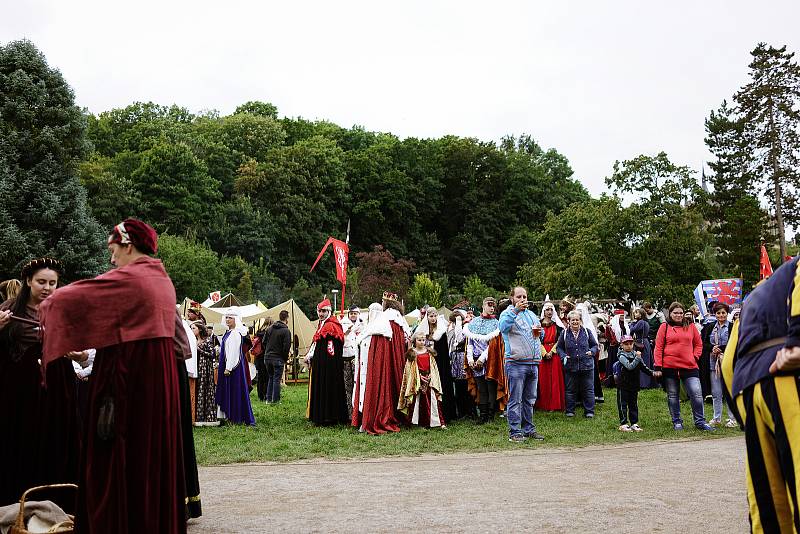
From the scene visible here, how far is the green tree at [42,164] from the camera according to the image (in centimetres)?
3102

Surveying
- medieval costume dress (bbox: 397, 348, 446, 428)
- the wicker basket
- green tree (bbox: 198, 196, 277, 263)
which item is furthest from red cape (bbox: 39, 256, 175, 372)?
green tree (bbox: 198, 196, 277, 263)

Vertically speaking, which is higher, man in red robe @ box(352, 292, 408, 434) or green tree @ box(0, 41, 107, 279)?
green tree @ box(0, 41, 107, 279)

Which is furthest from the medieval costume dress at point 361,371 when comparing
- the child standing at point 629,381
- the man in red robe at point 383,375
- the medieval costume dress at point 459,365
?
the child standing at point 629,381

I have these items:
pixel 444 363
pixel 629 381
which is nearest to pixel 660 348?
pixel 629 381

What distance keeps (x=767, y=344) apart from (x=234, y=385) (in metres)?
11.3

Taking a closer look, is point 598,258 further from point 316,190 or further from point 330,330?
point 330,330

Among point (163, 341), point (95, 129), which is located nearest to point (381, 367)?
point (163, 341)

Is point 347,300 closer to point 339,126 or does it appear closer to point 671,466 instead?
point 339,126

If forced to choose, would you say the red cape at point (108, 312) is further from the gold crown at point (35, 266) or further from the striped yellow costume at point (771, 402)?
the striped yellow costume at point (771, 402)

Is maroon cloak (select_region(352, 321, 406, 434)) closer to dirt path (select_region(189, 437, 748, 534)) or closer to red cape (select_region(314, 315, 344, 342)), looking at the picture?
red cape (select_region(314, 315, 344, 342))

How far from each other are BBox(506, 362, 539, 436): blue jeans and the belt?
287 inches

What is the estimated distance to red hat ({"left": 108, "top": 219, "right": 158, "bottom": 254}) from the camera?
15.7ft

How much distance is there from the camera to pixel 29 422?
18.7ft

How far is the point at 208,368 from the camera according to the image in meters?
13.3
